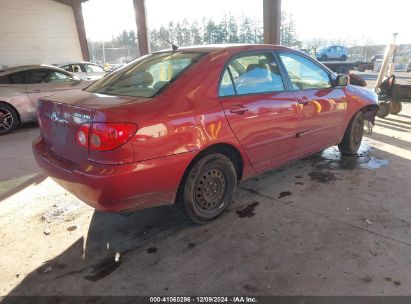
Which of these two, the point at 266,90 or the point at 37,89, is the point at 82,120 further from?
the point at 37,89

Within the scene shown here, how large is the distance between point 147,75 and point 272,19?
24.9ft

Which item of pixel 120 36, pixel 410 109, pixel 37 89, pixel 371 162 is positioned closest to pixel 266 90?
pixel 371 162

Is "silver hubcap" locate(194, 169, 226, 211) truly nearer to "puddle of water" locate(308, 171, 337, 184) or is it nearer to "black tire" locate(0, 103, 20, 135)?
"puddle of water" locate(308, 171, 337, 184)

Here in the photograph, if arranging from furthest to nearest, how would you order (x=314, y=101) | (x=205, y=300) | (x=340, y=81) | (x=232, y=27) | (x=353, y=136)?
(x=232, y=27) < (x=353, y=136) < (x=340, y=81) < (x=314, y=101) < (x=205, y=300)

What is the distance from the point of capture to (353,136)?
486cm

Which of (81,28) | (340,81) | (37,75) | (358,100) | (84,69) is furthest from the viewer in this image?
(81,28)

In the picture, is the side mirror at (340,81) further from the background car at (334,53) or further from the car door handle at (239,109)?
the background car at (334,53)

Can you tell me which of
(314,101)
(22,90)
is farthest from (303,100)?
(22,90)

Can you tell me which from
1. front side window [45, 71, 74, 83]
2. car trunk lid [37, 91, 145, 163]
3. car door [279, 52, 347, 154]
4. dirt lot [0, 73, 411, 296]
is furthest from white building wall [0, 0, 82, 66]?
car door [279, 52, 347, 154]

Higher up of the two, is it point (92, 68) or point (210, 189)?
point (92, 68)

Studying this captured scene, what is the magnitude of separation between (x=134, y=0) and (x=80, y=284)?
1393 centimetres

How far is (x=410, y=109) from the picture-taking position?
8742 millimetres

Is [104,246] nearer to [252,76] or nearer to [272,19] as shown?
[252,76]

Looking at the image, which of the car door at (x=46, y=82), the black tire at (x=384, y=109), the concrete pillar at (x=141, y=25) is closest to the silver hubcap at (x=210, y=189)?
the black tire at (x=384, y=109)
